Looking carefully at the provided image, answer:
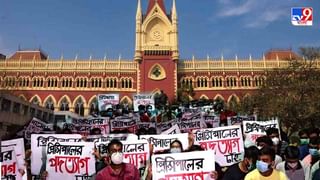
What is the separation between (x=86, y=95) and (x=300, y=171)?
57.3m

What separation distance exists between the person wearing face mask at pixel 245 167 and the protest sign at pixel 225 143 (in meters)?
2.55

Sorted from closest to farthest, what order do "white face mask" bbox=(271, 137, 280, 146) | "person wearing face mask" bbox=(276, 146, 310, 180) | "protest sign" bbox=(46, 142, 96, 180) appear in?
"person wearing face mask" bbox=(276, 146, 310, 180) < "protest sign" bbox=(46, 142, 96, 180) < "white face mask" bbox=(271, 137, 280, 146)

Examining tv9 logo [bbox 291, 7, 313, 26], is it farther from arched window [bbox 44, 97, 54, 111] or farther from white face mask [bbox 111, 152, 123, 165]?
arched window [bbox 44, 97, 54, 111]

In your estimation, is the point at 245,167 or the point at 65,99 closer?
the point at 245,167

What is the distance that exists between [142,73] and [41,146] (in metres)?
52.9

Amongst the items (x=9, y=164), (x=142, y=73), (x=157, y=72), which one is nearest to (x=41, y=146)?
(x=9, y=164)

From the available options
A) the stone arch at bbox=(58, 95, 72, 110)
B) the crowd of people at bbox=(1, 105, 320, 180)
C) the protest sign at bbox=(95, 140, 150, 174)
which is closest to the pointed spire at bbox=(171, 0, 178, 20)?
the stone arch at bbox=(58, 95, 72, 110)

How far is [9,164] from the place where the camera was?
250 inches

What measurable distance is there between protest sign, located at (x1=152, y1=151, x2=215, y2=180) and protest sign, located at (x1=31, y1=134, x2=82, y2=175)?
2.17 meters

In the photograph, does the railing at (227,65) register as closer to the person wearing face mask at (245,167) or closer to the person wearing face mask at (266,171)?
the person wearing face mask at (245,167)

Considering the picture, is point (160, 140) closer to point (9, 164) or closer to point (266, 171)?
point (9, 164)

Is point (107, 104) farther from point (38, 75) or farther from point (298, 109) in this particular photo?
point (38, 75)

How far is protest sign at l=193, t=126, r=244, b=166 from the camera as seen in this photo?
308 inches

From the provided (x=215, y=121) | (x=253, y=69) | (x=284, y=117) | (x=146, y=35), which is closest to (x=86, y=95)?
(x=146, y=35)
